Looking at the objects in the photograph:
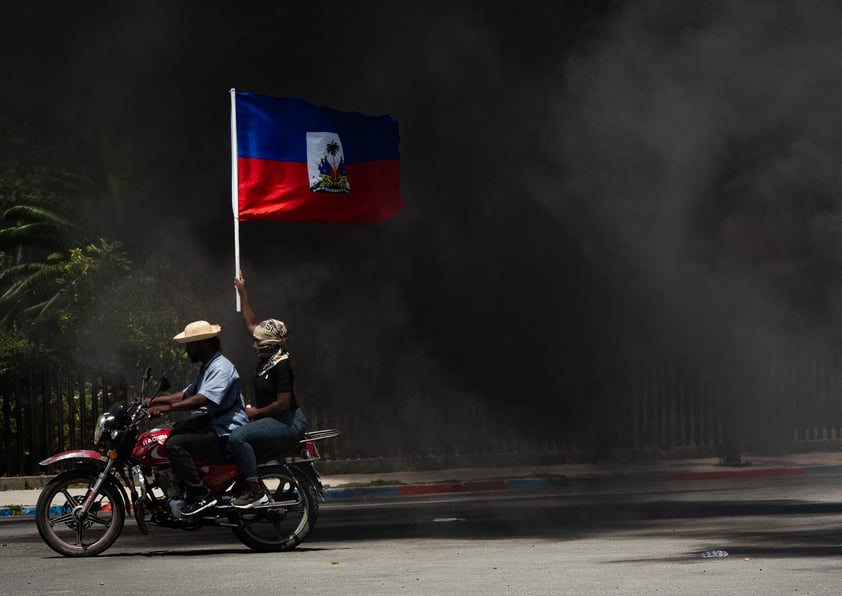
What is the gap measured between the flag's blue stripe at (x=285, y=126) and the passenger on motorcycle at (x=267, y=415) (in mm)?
4756

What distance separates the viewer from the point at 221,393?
8.77 meters

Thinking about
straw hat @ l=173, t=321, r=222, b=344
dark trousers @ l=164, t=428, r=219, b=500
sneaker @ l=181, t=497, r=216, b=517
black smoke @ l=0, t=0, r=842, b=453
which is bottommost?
sneaker @ l=181, t=497, r=216, b=517

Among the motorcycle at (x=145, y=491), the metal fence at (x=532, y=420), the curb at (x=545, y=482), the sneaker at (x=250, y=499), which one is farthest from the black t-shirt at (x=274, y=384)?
the metal fence at (x=532, y=420)

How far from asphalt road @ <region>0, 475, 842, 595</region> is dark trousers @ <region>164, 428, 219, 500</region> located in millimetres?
396

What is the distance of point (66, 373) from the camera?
15711 mm

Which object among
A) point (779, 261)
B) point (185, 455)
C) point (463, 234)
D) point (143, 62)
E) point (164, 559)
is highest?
point (143, 62)

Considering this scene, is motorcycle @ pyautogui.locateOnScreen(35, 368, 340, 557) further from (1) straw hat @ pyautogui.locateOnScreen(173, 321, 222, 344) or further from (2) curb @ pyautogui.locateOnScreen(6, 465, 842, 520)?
(2) curb @ pyautogui.locateOnScreen(6, 465, 842, 520)

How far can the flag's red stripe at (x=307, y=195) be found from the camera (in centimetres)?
1334

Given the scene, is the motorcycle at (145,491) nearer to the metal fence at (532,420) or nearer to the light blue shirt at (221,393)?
the light blue shirt at (221,393)

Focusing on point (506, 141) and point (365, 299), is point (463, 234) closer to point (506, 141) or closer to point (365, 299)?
point (365, 299)

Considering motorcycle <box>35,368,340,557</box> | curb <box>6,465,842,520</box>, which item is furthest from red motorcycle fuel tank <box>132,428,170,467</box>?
curb <box>6,465,842,520</box>

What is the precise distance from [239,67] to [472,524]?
695 centimetres

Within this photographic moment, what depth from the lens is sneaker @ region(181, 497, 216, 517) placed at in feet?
28.6

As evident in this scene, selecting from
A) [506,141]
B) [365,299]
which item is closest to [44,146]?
[365,299]
